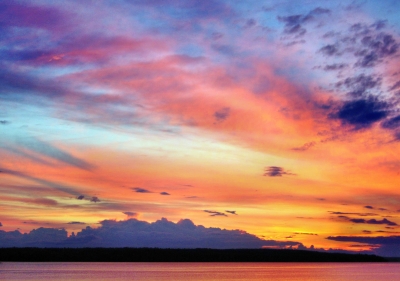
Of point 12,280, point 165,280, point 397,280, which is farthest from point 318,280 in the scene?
point 12,280

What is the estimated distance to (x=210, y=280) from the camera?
101500 millimetres

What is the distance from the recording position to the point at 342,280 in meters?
112

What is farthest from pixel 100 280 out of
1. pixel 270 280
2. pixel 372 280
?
pixel 372 280

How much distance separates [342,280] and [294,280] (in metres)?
10.8

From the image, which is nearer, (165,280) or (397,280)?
(165,280)

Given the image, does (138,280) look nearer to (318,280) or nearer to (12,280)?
(12,280)

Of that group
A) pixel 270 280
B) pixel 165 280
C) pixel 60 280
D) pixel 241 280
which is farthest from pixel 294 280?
pixel 60 280

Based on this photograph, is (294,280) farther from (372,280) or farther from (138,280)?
(138,280)

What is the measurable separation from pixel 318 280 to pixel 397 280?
16.6 meters

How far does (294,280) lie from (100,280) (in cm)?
4024

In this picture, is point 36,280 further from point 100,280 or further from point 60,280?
point 100,280

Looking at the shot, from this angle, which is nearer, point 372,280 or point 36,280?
point 36,280

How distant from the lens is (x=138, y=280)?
9956cm

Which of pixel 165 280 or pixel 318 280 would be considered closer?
pixel 165 280
